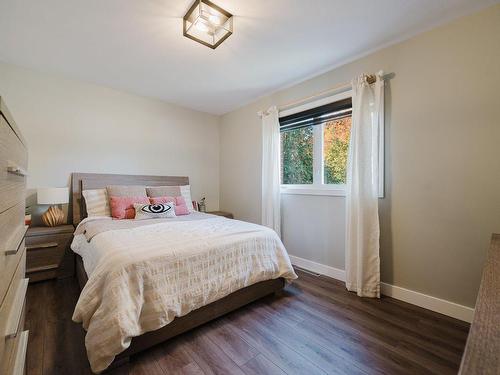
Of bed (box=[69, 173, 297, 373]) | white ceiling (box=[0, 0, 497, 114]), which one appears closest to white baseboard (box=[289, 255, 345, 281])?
bed (box=[69, 173, 297, 373])

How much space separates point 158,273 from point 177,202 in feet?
5.59

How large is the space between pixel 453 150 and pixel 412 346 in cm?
150

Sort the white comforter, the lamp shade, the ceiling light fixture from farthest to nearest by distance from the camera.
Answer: the lamp shade, the ceiling light fixture, the white comforter

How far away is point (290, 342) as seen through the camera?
5.10 feet

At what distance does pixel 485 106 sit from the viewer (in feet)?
5.57

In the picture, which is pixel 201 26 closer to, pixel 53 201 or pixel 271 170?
pixel 271 170

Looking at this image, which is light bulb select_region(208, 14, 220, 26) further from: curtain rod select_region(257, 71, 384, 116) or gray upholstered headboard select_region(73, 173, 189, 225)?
gray upholstered headboard select_region(73, 173, 189, 225)

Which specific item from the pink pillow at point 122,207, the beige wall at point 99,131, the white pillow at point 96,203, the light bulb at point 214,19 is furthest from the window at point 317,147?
the white pillow at point 96,203

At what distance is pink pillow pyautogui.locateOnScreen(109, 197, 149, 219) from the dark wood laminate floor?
0.90 meters

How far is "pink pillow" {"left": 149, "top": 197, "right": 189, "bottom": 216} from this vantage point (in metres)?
2.92

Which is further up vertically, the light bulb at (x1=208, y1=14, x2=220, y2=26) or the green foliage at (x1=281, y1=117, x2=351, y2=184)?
the light bulb at (x1=208, y1=14, x2=220, y2=26)

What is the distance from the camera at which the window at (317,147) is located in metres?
2.59

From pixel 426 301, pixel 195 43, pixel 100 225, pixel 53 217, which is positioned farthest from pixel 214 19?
pixel 426 301

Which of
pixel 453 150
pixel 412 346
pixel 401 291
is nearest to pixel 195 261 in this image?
pixel 412 346
